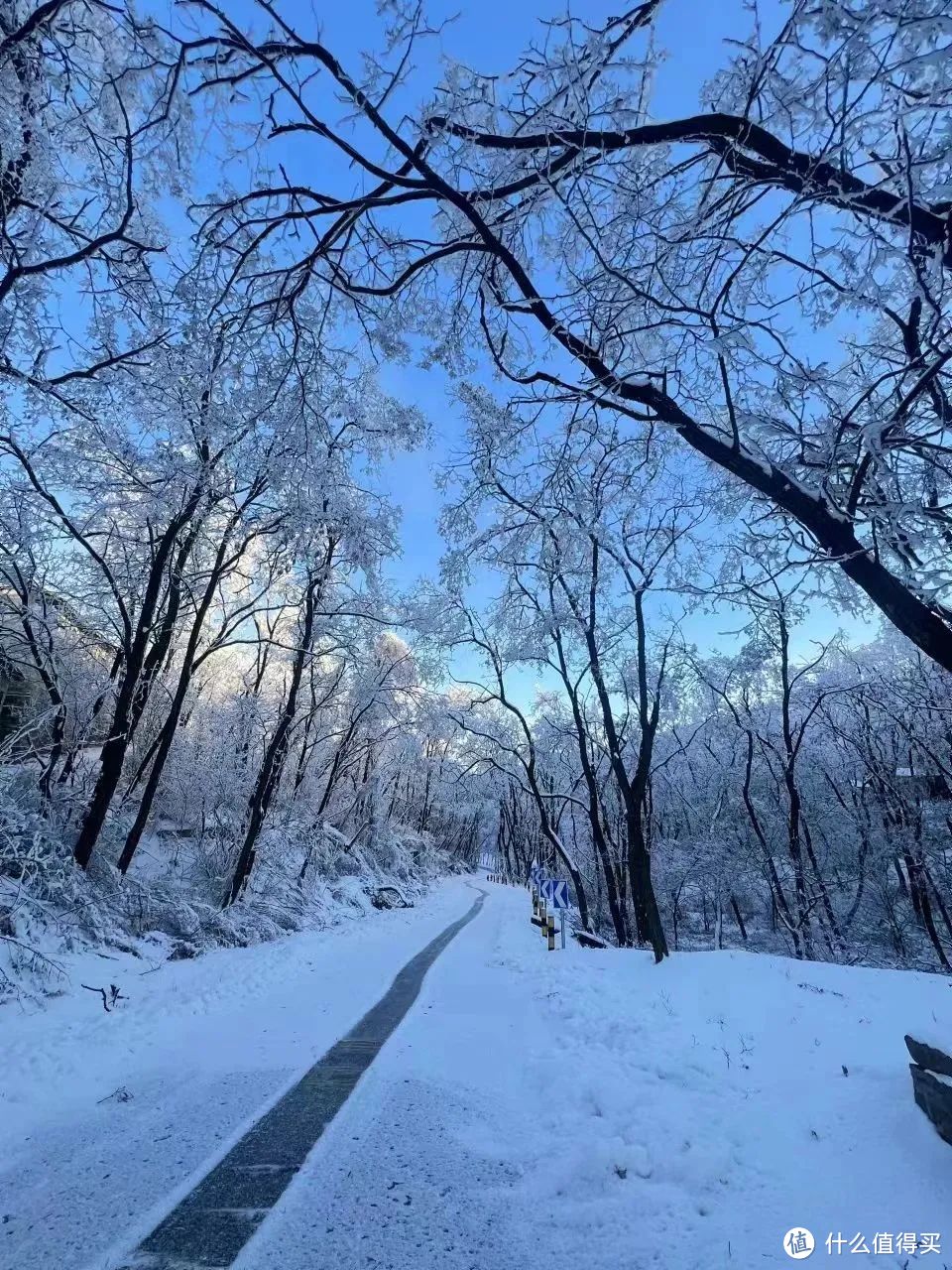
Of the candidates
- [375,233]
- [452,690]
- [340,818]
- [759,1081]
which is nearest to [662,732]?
[452,690]

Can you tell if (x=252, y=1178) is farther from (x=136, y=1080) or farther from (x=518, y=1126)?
(x=136, y=1080)

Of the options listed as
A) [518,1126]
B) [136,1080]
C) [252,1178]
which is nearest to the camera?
[252,1178]

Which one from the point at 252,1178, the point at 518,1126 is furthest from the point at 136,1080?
the point at 518,1126

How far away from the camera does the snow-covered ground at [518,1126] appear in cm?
284

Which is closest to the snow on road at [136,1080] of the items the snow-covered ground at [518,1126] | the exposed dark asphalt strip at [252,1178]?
the snow-covered ground at [518,1126]

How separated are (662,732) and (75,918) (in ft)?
120

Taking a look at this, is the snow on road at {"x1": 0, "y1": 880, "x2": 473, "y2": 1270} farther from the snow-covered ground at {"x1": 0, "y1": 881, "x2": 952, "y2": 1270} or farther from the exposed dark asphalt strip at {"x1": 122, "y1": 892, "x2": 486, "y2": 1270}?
the exposed dark asphalt strip at {"x1": 122, "y1": 892, "x2": 486, "y2": 1270}

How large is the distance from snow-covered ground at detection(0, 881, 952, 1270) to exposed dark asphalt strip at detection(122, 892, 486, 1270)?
4.7 inches

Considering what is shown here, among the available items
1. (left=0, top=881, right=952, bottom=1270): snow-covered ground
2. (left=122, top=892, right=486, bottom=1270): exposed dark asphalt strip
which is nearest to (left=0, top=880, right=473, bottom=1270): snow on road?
(left=0, top=881, right=952, bottom=1270): snow-covered ground

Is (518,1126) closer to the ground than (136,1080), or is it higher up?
higher up

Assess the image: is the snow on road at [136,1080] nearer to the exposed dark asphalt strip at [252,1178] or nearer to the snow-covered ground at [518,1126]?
the snow-covered ground at [518,1126]

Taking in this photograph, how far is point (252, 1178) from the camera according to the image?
130 inches

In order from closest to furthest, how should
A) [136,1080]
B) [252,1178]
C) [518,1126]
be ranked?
1. [252,1178]
2. [518,1126]
3. [136,1080]

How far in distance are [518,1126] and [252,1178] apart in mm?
1979
